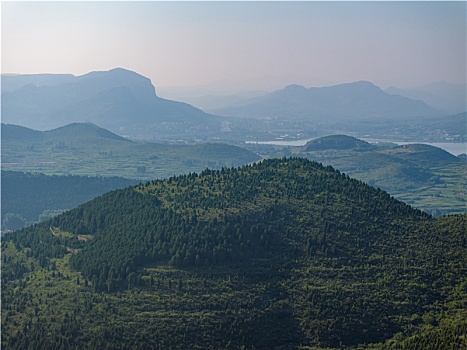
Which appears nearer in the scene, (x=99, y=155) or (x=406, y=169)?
(x=406, y=169)

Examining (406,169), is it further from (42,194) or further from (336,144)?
(42,194)

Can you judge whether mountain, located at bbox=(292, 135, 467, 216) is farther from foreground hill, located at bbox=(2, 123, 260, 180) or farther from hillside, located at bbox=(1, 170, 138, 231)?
hillside, located at bbox=(1, 170, 138, 231)

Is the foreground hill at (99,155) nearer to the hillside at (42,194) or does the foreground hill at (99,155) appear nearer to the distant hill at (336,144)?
the hillside at (42,194)

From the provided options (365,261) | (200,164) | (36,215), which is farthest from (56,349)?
(200,164)

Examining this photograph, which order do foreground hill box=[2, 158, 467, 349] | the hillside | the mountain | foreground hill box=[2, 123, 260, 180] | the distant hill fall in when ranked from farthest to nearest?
the distant hill
foreground hill box=[2, 123, 260, 180]
the mountain
the hillside
foreground hill box=[2, 158, 467, 349]

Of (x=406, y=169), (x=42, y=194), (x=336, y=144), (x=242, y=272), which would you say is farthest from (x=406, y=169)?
(x=242, y=272)

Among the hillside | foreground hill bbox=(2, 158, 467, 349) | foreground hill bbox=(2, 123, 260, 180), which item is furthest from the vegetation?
the hillside

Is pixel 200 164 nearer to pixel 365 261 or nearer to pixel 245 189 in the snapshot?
pixel 245 189
